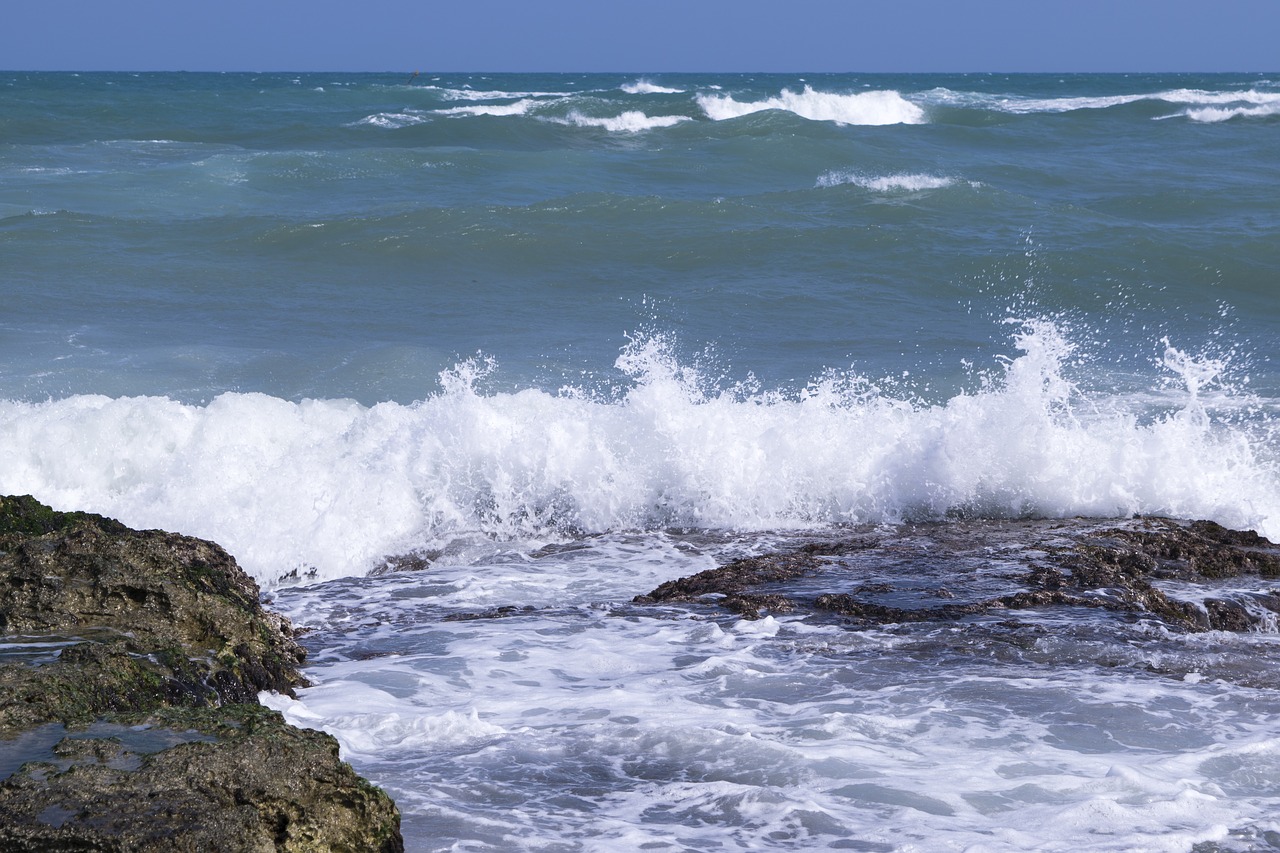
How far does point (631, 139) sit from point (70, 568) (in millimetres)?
25150

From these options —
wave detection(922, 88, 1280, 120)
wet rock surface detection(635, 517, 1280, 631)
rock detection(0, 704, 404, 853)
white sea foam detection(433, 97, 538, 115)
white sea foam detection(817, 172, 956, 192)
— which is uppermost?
wave detection(922, 88, 1280, 120)

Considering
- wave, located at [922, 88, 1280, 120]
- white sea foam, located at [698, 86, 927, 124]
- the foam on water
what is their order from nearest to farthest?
the foam on water, white sea foam, located at [698, 86, 927, 124], wave, located at [922, 88, 1280, 120]

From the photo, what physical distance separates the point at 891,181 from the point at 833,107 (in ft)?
73.5

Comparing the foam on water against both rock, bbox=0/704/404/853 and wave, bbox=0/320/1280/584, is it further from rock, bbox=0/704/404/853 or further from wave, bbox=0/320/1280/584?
wave, bbox=0/320/1280/584

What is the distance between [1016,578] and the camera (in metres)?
5.69

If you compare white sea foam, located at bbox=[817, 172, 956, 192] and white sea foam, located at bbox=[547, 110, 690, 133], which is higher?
white sea foam, located at bbox=[547, 110, 690, 133]

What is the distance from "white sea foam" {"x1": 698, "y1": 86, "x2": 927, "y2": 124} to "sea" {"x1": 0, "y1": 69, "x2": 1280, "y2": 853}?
17230 mm

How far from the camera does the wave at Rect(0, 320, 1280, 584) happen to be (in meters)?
7.15

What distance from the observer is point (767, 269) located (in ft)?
46.0

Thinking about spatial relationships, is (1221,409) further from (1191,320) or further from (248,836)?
(248,836)

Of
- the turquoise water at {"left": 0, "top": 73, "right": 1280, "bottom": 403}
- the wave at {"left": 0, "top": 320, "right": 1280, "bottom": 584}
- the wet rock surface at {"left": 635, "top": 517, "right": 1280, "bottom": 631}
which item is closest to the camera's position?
the wet rock surface at {"left": 635, "top": 517, "right": 1280, "bottom": 631}

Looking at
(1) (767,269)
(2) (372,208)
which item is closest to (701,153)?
(2) (372,208)

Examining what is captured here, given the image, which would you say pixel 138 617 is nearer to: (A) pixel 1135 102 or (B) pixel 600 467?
(B) pixel 600 467

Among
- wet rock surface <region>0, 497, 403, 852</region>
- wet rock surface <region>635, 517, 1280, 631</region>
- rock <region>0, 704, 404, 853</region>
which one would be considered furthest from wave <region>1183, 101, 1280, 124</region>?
rock <region>0, 704, 404, 853</region>
